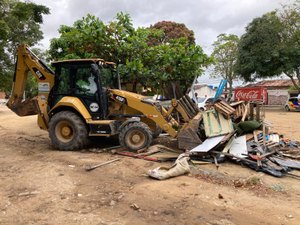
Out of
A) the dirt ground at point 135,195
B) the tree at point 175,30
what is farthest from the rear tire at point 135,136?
the tree at point 175,30

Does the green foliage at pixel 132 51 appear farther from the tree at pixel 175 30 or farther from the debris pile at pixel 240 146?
the tree at pixel 175 30

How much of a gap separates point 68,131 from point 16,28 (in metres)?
23.4

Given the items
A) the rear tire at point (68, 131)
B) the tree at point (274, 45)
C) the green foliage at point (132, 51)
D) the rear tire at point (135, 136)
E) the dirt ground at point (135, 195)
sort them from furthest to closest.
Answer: the tree at point (274, 45)
the green foliage at point (132, 51)
the rear tire at point (68, 131)
the rear tire at point (135, 136)
the dirt ground at point (135, 195)

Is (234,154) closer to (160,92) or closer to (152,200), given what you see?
(152,200)

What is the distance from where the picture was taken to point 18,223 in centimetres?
436

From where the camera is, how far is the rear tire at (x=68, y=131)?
29.7ft

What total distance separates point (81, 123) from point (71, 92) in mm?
1007

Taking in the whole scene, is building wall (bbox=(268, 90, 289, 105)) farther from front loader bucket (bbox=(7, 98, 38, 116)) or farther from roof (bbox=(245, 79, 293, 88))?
front loader bucket (bbox=(7, 98, 38, 116))

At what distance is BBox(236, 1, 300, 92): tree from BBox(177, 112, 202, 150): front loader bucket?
24.7 meters

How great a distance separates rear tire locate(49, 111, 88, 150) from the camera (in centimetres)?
904

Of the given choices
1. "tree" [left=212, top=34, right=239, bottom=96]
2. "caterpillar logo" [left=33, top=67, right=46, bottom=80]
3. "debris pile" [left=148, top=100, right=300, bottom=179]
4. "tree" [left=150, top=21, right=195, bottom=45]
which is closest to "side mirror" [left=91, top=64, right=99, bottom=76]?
"caterpillar logo" [left=33, top=67, right=46, bottom=80]

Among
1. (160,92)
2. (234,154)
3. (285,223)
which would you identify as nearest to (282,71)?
(160,92)

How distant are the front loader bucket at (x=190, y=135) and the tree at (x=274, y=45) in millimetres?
24660

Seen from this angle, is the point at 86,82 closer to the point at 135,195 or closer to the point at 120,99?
the point at 120,99
